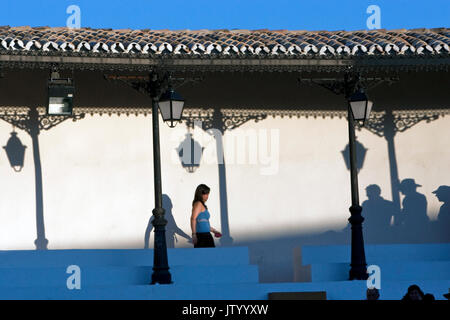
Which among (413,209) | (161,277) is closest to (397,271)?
(413,209)

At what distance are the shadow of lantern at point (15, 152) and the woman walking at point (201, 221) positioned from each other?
128 inches

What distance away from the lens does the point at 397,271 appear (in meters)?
16.4

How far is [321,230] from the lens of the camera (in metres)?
18.8

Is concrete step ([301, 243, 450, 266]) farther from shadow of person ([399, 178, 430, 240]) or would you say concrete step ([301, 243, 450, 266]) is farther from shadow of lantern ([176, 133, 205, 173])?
shadow of lantern ([176, 133, 205, 173])

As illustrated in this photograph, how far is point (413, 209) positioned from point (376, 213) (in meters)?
0.67

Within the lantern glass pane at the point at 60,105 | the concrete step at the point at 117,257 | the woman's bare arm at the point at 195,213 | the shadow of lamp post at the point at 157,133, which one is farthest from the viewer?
the woman's bare arm at the point at 195,213

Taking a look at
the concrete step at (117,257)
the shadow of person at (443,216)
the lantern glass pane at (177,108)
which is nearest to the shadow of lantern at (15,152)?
the concrete step at (117,257)

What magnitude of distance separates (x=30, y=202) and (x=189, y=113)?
121 inches

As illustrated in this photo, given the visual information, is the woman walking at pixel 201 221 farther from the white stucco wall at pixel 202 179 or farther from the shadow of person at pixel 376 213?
the shadow of person at pixel 376 213

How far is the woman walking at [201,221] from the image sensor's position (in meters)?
16.7

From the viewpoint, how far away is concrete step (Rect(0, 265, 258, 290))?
15.1 meters
